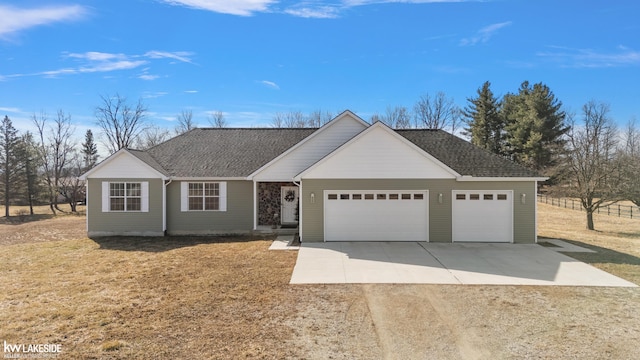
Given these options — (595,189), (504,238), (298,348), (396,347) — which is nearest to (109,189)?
(298,348)

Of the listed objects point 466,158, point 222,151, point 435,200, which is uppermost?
point 222,151

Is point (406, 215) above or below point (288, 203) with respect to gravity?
below

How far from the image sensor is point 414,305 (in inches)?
283

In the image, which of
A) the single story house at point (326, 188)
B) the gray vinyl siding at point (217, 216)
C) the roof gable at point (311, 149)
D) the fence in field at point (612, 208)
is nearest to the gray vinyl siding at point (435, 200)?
the single story house at point (326, 188)

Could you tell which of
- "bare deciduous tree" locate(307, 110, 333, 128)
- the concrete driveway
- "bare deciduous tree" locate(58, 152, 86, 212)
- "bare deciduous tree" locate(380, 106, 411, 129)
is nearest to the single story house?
the concrete driveway

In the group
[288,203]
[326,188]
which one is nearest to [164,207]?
[288,203]

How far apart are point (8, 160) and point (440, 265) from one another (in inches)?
1436

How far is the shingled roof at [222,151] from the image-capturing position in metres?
16.4

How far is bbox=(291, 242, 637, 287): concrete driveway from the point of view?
8.99m

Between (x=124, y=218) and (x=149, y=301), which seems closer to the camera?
(x=149, y=301)

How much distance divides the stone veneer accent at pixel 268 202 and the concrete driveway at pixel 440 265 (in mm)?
4665

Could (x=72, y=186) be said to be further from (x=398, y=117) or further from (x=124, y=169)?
(x=398, y=117)

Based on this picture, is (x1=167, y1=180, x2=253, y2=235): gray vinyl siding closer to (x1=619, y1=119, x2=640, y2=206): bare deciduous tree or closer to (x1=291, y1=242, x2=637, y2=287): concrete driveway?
(x1=291, y1=242, x2=637, y2=287): concrete driveway

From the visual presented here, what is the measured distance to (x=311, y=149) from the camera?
16078mm
